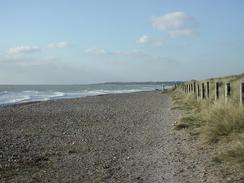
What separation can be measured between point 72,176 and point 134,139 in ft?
16.1

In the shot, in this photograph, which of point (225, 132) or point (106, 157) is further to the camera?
point (225, 132)

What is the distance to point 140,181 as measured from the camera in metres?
7.63

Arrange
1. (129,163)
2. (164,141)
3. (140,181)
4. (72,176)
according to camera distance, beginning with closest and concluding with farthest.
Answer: (140,181)
(72,176)
(129,163)
(164,141)

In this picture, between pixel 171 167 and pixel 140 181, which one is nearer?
pixel 140 181

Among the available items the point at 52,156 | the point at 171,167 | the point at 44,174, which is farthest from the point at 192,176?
the point at 52,156

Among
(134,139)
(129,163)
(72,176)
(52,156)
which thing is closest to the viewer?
(72,176)

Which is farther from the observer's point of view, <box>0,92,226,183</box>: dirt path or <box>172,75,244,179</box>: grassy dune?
<box>172,75,244,179</box>: grassy dune

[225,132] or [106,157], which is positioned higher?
[225,132]

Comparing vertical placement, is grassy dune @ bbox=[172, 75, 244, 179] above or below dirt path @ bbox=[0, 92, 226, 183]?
above

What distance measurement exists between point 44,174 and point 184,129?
6.20m

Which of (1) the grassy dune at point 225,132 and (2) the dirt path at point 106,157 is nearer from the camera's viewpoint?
(2) the dirt path at point 106,157

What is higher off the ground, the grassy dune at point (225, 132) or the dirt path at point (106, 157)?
the grassy dune at point (225, 132)

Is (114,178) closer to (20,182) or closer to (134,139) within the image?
(20,182)

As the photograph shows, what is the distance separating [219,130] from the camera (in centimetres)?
1055
